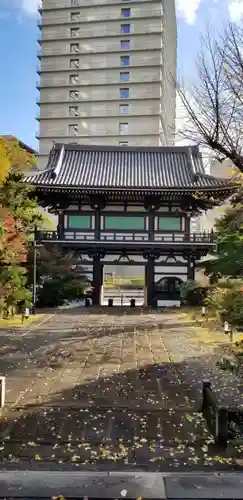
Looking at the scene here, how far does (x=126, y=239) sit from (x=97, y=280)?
2.86 metres

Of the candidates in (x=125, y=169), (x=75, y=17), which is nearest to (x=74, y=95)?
(x=75, y=17)

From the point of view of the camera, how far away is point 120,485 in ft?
13.5

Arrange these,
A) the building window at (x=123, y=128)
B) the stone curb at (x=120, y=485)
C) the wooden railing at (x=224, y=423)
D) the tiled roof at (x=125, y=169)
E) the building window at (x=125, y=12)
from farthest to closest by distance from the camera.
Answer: the building window at (x=123, y=128)
the building window at (x=125, y=12)
the tiled roof at (x=125, y=169)
the wooden railing at (x=224, y=423)
the stone curb at (x=120, y=485)

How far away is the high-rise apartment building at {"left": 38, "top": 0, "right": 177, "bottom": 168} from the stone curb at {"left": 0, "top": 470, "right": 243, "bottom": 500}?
45358mm

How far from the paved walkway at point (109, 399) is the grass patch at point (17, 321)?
4.23 ft

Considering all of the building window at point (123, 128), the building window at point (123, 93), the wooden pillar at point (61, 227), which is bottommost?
the wooden pillar at point (61, 227)

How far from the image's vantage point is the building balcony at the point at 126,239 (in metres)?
21.7

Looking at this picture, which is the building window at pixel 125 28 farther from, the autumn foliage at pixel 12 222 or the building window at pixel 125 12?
the autumn foliage at pixel 12 222

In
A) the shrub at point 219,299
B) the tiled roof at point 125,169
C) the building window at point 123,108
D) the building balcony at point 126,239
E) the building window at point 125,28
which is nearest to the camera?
the shrub at point 219,299

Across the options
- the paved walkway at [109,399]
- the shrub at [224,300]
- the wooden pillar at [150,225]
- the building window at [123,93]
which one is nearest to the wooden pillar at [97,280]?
the wooden pillar at [150,225]

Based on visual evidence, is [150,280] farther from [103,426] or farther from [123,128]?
[123,128]

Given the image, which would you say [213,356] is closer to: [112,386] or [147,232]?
[112,386]

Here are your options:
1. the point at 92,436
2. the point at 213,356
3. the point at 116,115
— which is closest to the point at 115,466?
the point at 92,436

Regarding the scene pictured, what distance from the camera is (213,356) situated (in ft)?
35.1
